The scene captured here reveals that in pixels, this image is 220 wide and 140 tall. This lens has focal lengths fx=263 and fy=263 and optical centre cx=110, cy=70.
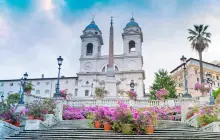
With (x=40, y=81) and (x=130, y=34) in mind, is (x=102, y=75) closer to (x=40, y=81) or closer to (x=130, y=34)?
(x=130, y=34)

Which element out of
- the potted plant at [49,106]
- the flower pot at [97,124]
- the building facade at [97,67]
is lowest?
the flower pot at [97,124]

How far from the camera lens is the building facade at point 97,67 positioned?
196 feet

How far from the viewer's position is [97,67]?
6325 cm

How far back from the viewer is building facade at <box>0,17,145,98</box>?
59.7m

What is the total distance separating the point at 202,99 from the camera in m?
28.1

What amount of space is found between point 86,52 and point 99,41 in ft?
16.1

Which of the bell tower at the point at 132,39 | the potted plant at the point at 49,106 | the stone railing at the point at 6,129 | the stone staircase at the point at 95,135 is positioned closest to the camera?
the stone staircase at the point at 95,135

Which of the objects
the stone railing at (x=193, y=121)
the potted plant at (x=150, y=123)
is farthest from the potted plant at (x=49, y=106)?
the stone railing at (x=193, y=121)

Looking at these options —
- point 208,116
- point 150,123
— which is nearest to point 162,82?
point 208,116

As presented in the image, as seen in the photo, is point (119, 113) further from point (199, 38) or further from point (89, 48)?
point (89, 48)

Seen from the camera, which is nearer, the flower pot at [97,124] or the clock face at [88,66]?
the flower pot at [97,124]

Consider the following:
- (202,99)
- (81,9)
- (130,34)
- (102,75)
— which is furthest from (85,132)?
(130,34)

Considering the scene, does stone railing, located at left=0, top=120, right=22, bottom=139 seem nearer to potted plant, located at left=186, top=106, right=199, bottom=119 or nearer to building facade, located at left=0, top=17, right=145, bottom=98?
potted plant, located at left=186, top=106, right=199, bottom=119

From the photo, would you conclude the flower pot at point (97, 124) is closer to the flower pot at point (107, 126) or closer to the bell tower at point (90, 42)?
the flower pot at point (107, 126)
